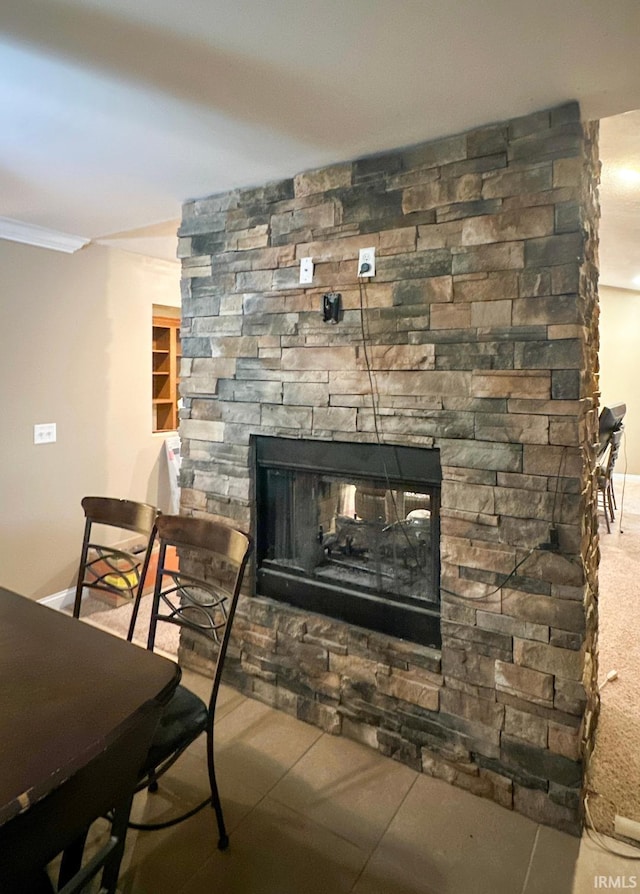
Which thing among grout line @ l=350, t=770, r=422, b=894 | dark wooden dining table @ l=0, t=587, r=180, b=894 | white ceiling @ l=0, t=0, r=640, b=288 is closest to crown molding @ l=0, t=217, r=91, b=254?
white ceiling @ l=0, t=0, r=640, b=288

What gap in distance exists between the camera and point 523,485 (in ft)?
5.77

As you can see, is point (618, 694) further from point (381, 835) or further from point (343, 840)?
point (343, 840)

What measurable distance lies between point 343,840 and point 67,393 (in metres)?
2.83

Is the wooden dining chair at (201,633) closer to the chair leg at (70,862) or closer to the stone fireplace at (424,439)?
the chair leg at (70,862)

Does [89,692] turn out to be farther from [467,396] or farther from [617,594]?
[617,594]

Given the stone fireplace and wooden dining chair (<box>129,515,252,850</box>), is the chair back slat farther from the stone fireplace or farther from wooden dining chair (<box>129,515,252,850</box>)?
the stone fireplace

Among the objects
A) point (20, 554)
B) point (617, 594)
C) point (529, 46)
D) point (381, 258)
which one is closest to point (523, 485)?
point (381, 258)

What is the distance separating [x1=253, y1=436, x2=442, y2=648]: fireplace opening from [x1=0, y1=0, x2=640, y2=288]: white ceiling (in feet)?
3.63

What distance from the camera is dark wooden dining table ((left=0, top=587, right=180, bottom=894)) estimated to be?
68 centimetres

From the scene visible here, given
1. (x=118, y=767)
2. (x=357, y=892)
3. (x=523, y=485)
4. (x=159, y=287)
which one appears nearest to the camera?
(x=118, y=767)

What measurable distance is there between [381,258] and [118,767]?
1.75 meters

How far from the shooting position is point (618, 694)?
2.45m

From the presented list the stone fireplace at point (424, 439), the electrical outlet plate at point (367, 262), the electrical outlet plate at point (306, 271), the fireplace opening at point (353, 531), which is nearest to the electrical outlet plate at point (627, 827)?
the stone fireplace at point (424, 439)

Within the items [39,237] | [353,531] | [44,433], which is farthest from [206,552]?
[39,237]
